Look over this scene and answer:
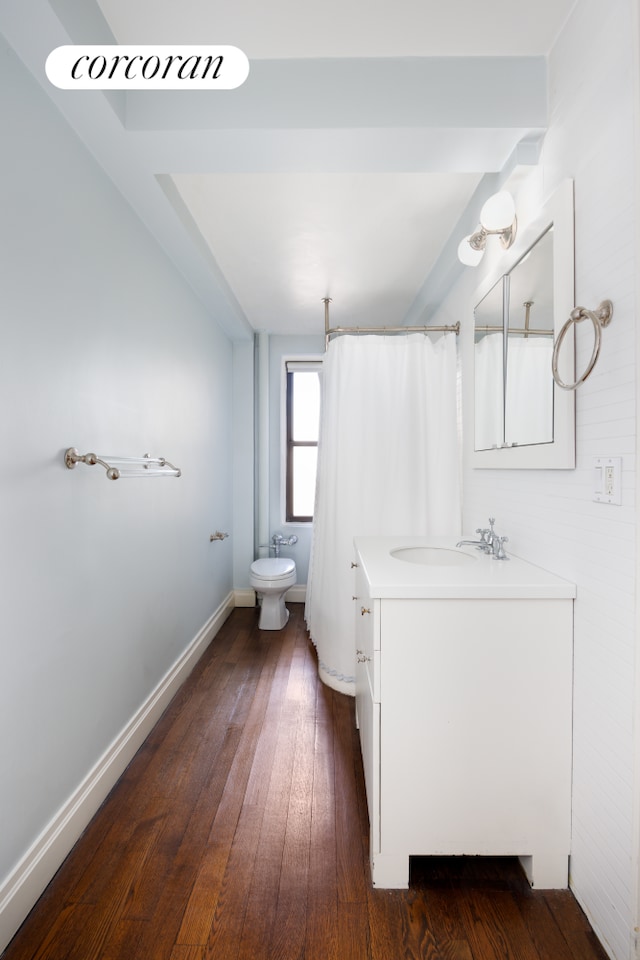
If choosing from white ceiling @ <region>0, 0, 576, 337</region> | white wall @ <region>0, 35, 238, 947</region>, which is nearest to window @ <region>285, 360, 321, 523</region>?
white wall @ <region>0, 35, 238, 947</region>

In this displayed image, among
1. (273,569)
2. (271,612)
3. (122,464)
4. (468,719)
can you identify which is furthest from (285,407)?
(468,719)

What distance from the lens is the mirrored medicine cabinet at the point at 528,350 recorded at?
1.32 m

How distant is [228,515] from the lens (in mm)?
3783

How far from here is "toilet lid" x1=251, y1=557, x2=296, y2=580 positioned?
330 centimetres

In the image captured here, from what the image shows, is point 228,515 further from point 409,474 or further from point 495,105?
point 495,105

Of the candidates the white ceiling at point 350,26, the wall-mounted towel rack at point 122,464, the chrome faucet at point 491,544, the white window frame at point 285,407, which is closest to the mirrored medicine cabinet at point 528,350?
the chrome faucet at point 491,544

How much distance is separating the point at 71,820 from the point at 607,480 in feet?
5.82

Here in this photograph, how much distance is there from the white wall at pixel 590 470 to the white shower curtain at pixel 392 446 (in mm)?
1052

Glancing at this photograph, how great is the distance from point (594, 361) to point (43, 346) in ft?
4.63

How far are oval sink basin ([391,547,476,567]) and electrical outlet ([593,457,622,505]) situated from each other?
0.78 meters

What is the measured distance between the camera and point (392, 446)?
2.50 metres

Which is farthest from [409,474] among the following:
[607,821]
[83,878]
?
[83,878]

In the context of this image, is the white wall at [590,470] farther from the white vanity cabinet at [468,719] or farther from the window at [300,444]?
the window at [300,444]

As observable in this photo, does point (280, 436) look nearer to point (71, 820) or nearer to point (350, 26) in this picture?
point (350, 26)
